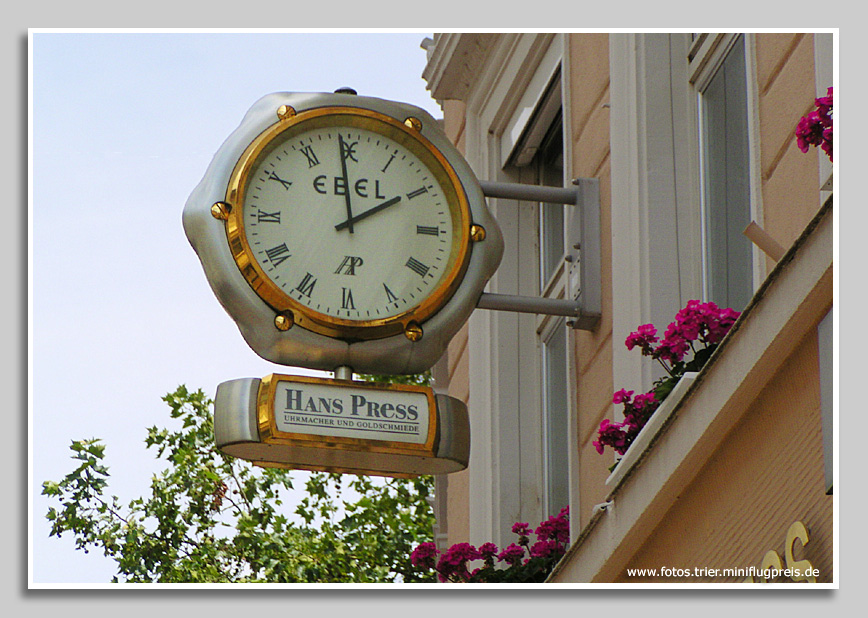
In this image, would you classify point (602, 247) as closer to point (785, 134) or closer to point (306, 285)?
point (785, 134)

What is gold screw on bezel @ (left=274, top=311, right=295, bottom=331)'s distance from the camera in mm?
4875

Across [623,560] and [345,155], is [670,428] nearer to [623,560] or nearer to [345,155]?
[623,560]

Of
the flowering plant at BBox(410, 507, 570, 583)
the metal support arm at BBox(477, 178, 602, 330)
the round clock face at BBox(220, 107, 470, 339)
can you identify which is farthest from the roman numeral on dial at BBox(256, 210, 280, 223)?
the flowering plant at BBox(410, 507, 570, 583)

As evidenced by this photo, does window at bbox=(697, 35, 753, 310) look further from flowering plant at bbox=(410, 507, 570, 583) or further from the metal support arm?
flowering plant at bbox=(410, 507, 570, 583)

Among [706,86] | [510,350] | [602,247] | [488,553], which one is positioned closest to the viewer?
[706,86]

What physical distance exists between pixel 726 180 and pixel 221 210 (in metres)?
1.88

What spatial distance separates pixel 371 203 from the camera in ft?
17.0

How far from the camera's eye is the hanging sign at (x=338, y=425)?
4.71 meters

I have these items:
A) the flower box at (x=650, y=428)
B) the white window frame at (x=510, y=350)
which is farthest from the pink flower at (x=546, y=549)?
the flower box at (x=650, y=428)

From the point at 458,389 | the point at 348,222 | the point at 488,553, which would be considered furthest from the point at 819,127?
the point at 458,389

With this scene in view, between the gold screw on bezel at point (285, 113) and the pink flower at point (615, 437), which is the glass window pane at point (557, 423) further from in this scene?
the gold screw on bezel at point (285, 113)

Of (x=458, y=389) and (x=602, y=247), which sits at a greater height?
(x=602, y=247)

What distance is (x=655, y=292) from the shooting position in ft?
19.8

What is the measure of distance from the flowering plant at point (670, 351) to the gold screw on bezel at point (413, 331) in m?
0.81
